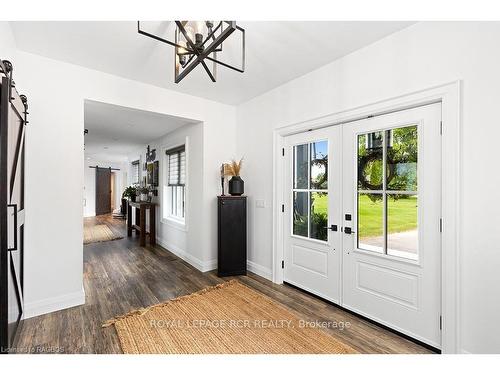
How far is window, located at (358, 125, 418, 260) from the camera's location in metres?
2.12

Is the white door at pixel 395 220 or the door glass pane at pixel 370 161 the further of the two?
the door glass pane at pixel 370 161

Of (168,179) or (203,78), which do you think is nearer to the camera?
(203,78)

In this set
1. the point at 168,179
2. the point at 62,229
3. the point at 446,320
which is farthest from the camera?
the point at 168,179

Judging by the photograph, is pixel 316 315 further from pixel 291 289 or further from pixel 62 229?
pixel 62 229

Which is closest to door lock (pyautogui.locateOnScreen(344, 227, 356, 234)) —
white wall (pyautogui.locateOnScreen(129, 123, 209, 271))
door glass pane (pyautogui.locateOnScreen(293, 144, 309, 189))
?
door glass pane (pyautogui.locateOnScreen(293, 144, 309, 189))

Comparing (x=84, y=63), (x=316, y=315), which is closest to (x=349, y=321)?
(x=316, y=315)

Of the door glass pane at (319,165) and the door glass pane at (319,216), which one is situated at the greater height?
the door glass pane at (319,165)

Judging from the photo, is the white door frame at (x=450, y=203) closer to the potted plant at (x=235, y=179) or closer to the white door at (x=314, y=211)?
the white door at (x=314, y=211)

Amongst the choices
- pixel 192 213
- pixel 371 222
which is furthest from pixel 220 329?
pixel 192 213

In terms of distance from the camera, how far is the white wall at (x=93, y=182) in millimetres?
10391

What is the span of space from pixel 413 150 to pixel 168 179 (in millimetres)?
4630

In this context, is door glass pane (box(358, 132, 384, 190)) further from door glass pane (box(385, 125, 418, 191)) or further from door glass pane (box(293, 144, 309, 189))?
door glass pane (box(293, 144, 309, 189))

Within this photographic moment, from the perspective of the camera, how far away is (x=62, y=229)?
2619 mm

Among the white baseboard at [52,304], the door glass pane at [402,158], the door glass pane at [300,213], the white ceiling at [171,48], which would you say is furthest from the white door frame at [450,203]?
the white baseboard at [52,304]
